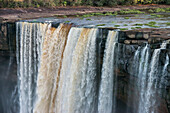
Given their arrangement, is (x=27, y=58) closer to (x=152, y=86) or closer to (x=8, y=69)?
(x=8, y=69)

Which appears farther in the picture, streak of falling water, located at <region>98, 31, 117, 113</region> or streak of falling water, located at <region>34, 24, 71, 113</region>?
streak of falling water, located at <region>34, 24, 71, 113</region>

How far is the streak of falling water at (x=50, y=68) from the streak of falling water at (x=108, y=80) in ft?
11.3

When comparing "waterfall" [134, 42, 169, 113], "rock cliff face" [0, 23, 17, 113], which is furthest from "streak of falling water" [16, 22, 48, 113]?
"waterfall" [134, 42, 169, 113]

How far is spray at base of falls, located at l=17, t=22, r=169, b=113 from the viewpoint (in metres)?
10.3

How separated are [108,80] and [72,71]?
7.25ft

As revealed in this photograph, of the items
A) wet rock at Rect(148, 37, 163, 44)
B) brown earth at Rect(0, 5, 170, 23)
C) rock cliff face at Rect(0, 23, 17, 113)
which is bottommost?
rock cliff face at Rect(0, 23, 17, 113)

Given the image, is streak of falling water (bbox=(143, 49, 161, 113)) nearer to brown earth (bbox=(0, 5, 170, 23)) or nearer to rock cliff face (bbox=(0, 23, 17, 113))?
rock cliff face (bbox=(0, 23, 17, 113))

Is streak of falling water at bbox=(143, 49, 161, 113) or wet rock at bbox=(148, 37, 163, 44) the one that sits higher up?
wet rock at bbox=(148, 37, 163, 44)

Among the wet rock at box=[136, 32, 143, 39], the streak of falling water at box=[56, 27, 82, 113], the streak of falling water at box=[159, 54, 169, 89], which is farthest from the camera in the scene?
the streak of falling water at box=[56, 27, 82, 113]

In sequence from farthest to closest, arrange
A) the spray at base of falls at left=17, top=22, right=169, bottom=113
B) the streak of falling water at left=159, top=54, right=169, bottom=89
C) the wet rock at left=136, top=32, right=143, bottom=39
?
the wet rock at left=136, top=32, right=143, bottom=39 → the spray at base of falls at left=17, top=22, right=169, bottom=113 → the streak of falling water at left=159, top=54, right=169, bottom=89

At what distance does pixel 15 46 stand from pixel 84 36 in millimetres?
7036

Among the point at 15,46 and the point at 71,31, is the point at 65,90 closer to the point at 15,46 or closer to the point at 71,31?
the point at 71,31

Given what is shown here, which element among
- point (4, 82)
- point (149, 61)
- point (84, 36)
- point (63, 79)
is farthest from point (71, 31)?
point (4, 82)

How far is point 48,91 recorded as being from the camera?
49.2 ft
